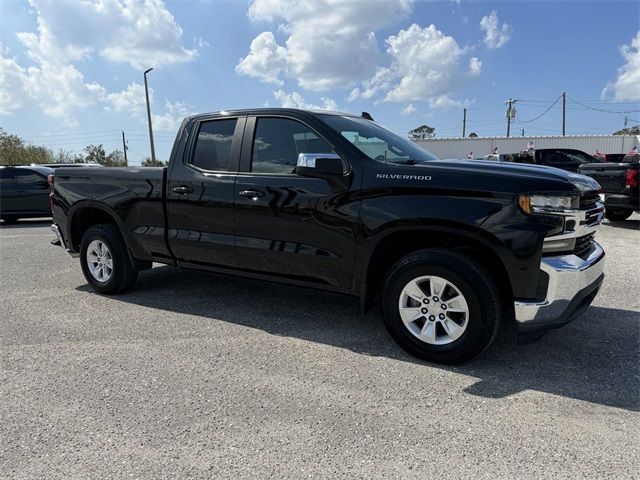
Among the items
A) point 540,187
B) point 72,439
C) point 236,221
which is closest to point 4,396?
point 72,439

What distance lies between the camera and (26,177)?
42.8ft

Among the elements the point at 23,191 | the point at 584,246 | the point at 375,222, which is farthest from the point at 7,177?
the point at 584,246

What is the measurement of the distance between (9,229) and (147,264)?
8.84 m

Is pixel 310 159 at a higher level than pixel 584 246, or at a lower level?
higher

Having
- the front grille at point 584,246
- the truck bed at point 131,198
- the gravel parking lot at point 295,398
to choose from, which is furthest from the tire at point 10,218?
the front grille at point 584,246

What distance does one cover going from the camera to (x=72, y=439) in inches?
108

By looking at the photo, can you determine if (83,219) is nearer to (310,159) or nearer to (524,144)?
(310,159)

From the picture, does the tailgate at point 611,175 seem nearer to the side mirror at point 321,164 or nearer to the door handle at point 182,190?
the side mirror at point 321,164

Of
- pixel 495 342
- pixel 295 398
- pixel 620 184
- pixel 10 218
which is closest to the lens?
pixel 295 398

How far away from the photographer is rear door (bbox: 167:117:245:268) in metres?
4.55

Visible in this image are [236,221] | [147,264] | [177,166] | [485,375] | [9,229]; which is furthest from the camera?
[9,229]

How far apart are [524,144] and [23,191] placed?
3855cm

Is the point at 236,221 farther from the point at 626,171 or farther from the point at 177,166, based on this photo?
the point at 626,171

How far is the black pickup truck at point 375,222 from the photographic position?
331 cm
